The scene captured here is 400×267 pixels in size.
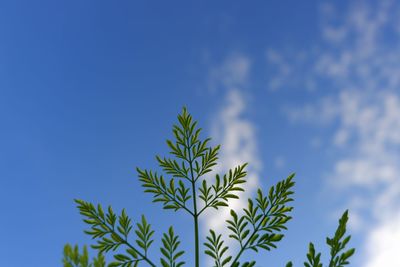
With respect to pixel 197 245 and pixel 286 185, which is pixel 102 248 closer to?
pixel 197 245

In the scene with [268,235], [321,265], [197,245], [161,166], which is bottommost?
[321,265]

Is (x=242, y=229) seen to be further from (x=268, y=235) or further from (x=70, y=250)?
(x=70, y=250)

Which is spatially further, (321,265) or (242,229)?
(242,229)

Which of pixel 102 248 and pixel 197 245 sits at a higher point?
pixel 102 248

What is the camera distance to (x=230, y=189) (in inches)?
232

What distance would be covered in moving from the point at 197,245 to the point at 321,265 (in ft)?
4.25

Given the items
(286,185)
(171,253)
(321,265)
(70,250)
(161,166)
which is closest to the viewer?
(70,250)

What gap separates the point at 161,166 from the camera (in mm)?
5836

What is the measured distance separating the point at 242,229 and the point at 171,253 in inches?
39.8

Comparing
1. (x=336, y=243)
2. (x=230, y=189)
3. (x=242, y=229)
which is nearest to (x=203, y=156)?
(x=230, y=189)

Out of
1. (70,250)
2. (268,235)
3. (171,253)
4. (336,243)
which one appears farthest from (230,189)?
(70,250)

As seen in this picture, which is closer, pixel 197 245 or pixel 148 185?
pixel 197 245

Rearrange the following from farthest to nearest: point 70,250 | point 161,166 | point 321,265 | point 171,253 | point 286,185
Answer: point 161,166 < point 286,185 < point 171,253 < point 321,265 < point 70,250

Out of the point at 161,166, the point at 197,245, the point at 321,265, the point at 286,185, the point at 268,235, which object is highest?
the point at 161,166
